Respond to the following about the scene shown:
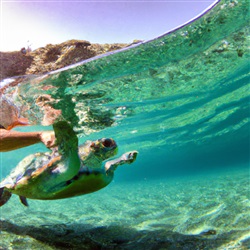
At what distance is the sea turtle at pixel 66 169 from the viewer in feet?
11.0

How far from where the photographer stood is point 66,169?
3.54m

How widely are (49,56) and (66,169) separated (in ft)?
17.6

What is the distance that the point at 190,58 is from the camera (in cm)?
1025

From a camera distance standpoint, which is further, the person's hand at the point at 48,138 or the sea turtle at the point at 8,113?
the sea turtle at the point at 8,113

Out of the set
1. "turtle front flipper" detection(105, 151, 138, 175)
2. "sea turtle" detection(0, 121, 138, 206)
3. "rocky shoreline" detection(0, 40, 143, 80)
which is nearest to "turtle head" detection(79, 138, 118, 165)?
"sea turtle" detection(0, 121, 138, 206)

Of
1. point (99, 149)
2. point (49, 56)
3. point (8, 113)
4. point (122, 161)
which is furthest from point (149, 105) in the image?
point (99, 149)

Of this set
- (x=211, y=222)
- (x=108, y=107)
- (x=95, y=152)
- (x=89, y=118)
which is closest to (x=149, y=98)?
(x=108, y=107)

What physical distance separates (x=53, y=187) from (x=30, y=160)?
777 millimetres

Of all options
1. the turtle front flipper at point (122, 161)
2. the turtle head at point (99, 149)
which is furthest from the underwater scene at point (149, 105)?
the turtle head at point (99, 149)

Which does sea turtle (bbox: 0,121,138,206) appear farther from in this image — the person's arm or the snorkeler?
the person's arm

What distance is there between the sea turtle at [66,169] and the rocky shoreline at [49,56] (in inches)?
170

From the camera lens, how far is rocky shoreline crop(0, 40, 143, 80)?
23.6ft

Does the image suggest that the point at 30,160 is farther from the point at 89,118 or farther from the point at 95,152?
the point at 89,118

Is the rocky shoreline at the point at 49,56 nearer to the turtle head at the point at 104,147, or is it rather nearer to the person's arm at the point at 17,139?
the person's arm at the point at 17,139
